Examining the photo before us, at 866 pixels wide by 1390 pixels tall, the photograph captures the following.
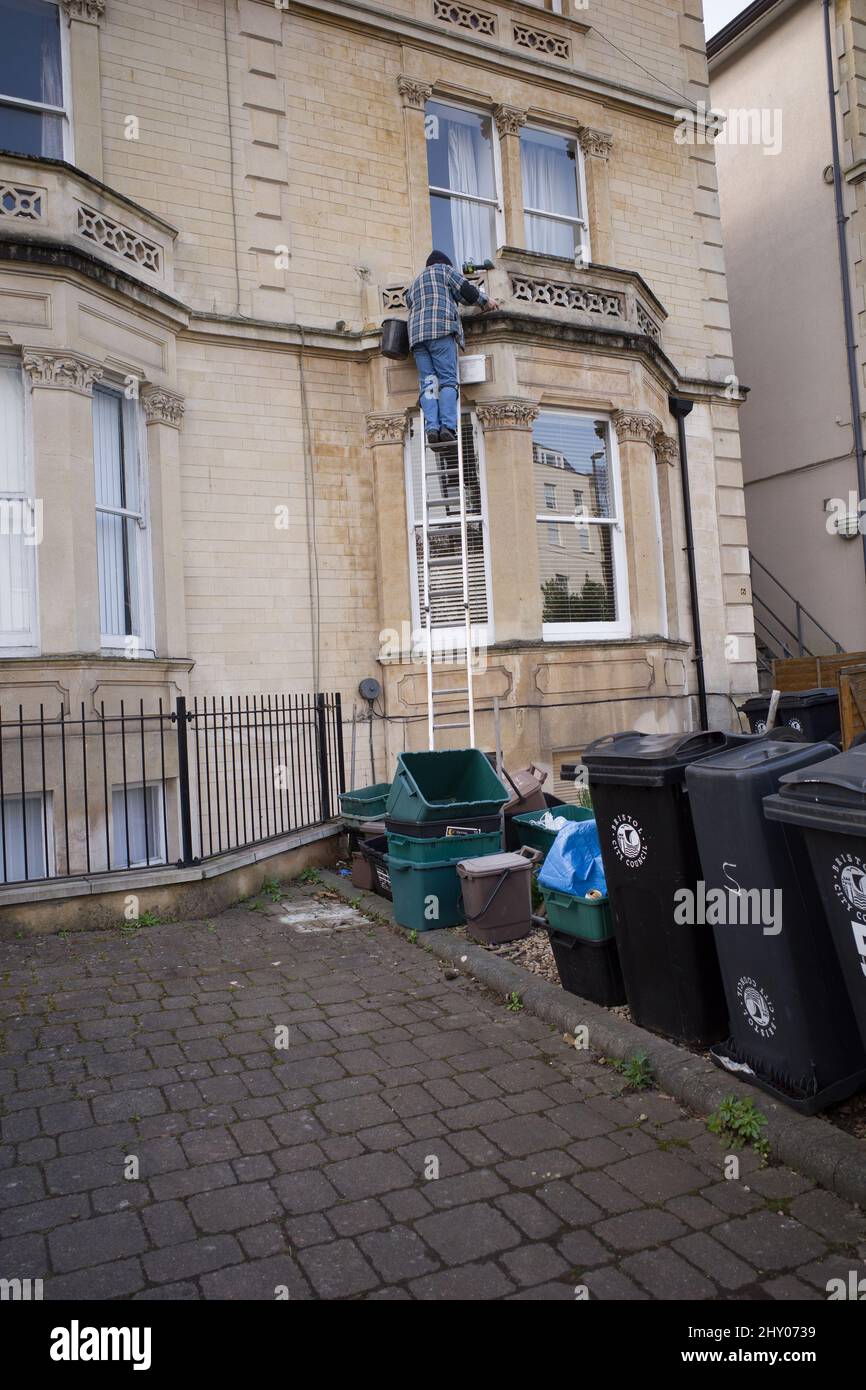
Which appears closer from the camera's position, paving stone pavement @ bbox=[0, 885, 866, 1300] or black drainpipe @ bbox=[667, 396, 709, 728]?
paving stone pavement @ bbox=[0, 885, 866, 1300]

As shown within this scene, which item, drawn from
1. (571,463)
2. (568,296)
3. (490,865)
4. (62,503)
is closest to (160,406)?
(62,503)

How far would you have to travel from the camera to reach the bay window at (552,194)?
11.7 meters

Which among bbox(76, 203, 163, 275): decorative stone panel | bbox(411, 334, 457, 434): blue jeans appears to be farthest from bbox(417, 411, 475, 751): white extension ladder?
bbox(76, 203, 163, 275): decorative stone panel

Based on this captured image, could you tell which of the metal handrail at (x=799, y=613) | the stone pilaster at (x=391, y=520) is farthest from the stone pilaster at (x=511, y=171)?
the metal handrail at (x=799, y=613)

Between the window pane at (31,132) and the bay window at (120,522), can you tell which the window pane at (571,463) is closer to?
the bay window at (120,522)

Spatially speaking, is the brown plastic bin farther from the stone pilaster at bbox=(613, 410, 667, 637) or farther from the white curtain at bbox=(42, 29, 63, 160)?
the white curtain at bbox=(42, 29, 63, 160)

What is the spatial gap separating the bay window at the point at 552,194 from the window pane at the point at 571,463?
2551 mm

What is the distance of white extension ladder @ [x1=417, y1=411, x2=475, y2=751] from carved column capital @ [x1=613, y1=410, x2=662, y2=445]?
1.92 meters

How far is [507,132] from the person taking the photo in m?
11.5

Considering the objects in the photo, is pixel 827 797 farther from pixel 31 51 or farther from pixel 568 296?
pixel 31 51

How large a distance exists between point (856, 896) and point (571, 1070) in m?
1.70

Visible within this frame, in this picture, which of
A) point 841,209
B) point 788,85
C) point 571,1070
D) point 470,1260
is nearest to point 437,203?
point 841,209

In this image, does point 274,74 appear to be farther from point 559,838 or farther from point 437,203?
point 559,838

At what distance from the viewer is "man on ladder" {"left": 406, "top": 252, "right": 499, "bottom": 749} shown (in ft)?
31.0
